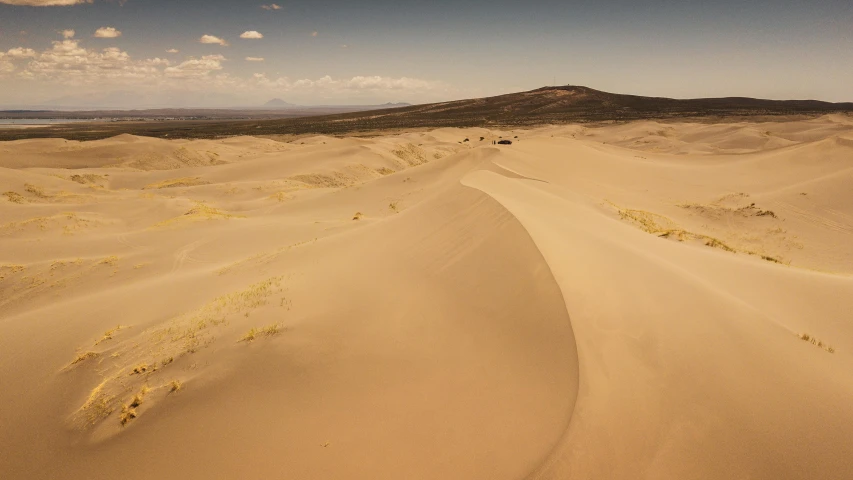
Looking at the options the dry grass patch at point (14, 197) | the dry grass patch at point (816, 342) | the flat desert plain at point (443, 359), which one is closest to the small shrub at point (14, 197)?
the dry grass patch at point (14, 197)

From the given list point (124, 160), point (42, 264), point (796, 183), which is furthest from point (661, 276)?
point (124, 160)

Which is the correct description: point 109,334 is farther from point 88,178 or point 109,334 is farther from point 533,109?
point 533,109

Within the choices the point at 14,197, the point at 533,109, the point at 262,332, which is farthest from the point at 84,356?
the point at 533,109

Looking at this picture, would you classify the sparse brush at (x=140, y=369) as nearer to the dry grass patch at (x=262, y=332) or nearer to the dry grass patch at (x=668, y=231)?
the dry grass patch at (x=262, y=332)

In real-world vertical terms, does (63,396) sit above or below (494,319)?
below

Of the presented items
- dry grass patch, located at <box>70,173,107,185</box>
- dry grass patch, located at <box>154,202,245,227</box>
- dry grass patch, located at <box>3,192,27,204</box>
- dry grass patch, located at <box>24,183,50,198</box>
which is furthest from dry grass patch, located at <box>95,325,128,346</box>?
dry grass patch, located at <box>70,173,107,185</box>

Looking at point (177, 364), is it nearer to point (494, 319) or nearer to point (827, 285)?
point (494, 319)

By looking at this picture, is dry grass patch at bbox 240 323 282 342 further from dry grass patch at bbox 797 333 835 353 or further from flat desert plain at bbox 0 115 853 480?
dry grass patch at bbox 797 333 835 353

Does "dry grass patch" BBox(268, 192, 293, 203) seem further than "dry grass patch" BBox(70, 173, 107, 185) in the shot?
No
